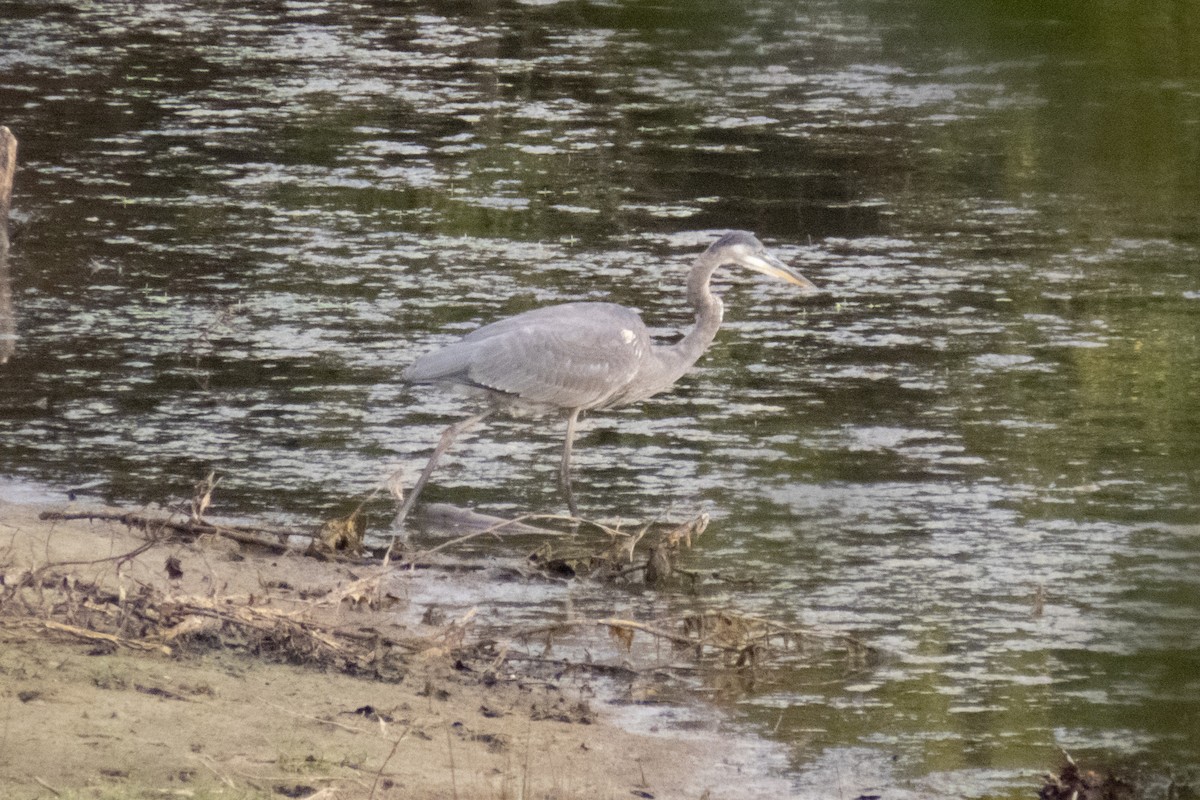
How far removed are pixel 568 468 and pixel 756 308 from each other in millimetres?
4078

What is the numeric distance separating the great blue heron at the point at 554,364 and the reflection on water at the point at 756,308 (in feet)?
1.29

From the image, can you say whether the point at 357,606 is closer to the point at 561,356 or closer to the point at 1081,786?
the point at 561,356

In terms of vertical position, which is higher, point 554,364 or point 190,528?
point 554,364

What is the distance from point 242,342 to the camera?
1247 centimetres

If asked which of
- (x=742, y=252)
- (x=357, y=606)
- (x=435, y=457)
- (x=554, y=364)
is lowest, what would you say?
(x=357, y=606)

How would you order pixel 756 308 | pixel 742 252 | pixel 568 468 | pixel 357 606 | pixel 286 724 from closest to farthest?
pixel 286 724, pixel 357 606, pixel 568 468, pixel 742 252, pixel 756 308

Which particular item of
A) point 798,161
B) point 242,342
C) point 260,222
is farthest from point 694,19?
point 242,342

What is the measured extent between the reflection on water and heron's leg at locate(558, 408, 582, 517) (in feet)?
0.47

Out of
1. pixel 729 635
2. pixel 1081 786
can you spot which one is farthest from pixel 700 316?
pixel 1081 786

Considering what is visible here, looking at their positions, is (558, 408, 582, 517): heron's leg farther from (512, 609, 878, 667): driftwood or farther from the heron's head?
(512, 609, 878, 667): driftwood

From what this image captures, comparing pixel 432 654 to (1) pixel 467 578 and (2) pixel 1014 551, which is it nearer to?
(1) pixel 467 578

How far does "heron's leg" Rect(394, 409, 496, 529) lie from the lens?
9578 millimetres

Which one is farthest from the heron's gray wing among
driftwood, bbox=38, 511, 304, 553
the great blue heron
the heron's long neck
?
driftwood, bbox=38, 511, 304, 553

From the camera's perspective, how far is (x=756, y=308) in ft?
45.3
